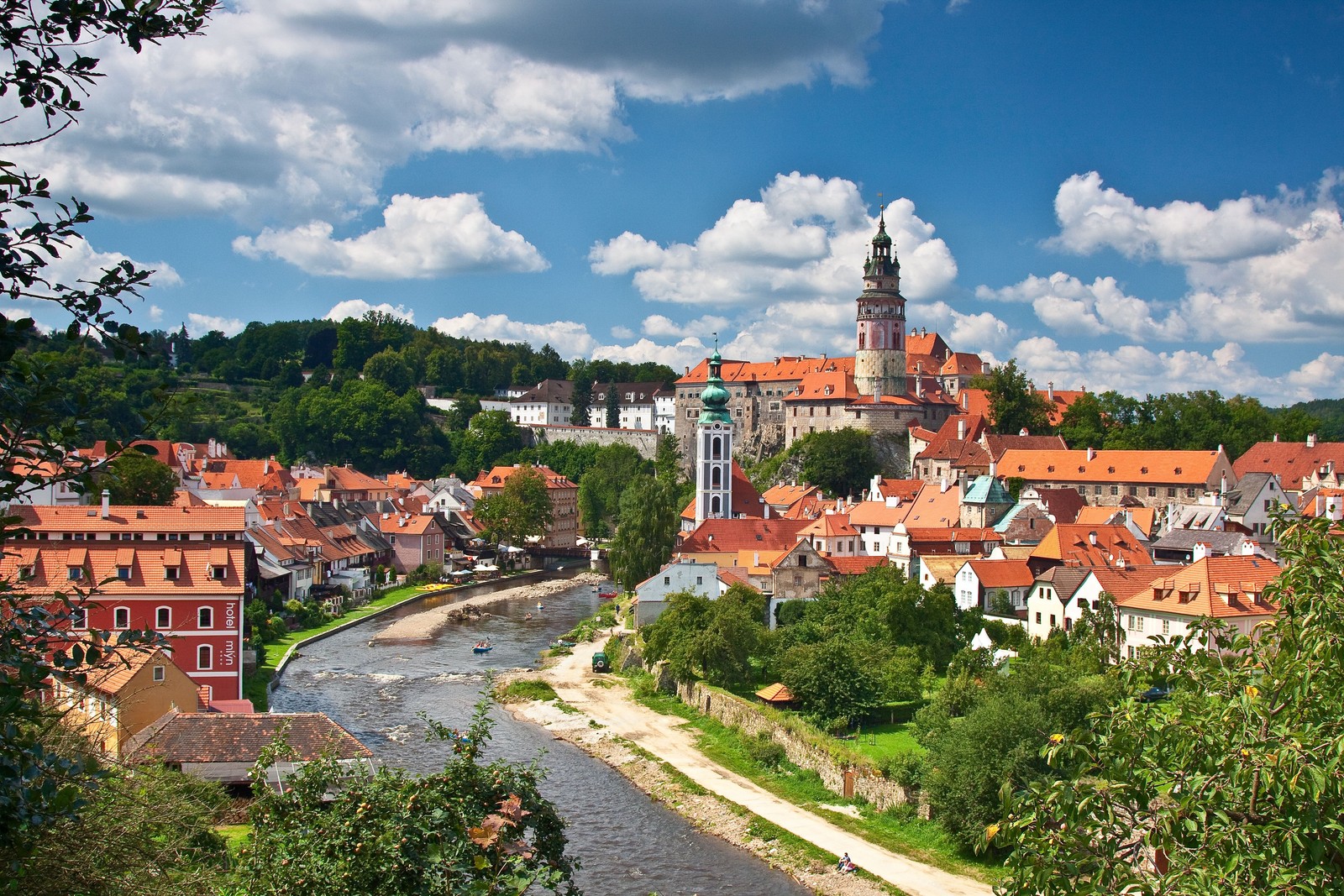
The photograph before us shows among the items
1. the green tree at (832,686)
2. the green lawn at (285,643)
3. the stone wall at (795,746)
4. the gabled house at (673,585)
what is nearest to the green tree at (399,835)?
the stone wall at (795,746)

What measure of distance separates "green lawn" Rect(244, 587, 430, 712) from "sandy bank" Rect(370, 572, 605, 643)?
1740mm

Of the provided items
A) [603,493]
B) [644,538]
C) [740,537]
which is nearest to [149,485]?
[644,538]

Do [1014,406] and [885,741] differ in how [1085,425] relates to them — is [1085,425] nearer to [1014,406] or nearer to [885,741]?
[1014,406]

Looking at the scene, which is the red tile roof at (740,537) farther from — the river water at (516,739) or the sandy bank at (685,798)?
the sandy bank at (685,798)

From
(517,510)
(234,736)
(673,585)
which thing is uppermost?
(517,510)

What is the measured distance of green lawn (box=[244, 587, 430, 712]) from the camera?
95.4 ft

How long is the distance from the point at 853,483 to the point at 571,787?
4134cm

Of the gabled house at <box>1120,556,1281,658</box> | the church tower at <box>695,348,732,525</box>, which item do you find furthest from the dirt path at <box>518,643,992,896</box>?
the church tower at <box>695,348,732,525</box>

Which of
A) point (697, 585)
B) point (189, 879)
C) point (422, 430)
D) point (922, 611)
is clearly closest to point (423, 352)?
point (422, 430)

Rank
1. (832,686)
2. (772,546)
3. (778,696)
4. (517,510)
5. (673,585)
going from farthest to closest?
(517,510) → (772,546) → (673,585) → (778,696) → (832,686)

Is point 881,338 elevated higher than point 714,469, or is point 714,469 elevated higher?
point 881,338

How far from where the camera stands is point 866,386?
73.4 meters

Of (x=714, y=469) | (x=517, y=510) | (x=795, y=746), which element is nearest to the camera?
(x=795, y=746)

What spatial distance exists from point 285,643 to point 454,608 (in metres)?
11.8
